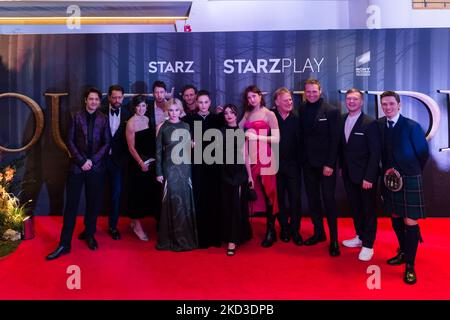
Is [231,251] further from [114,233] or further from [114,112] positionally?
[114,112]

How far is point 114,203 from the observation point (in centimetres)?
419

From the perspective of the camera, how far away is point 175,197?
12.2 feet

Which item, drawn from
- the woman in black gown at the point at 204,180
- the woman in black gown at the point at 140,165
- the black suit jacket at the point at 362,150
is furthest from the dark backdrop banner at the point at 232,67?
the black suit jacket at the point at 362,150

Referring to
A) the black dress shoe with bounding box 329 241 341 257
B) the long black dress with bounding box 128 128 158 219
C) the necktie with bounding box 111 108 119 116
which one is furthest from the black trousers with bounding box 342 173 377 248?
the necktie with bounding box 111 108 119 116

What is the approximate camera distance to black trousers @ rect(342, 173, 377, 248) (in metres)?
3.53

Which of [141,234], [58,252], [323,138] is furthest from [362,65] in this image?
[58,252]

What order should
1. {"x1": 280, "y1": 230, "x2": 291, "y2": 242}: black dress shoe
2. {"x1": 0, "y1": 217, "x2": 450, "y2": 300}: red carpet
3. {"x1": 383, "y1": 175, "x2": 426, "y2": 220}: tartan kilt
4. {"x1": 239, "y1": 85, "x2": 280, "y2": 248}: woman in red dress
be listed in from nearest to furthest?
{"x1": 0, "y1": 217, "x2": 450, "y2": 300}: red carpet
{"x1": 383, "y1": 175, "x2": 426, "y2": 220}: tartan kilt
{"x1": 239, "y1": 85, "x2": 280, "y2": 248}: woman in red dress
{"x1": 280, "y1": 230, "x2": 291, "y2": 242}: black dress shoe

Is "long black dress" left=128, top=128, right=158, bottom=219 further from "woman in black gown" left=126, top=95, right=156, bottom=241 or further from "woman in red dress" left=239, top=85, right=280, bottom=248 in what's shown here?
"woman in red dress" left=239, top=85, right=280, bottom=248

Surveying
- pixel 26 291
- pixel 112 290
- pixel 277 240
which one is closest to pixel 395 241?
pixel 277 240

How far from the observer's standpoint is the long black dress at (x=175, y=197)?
3.68 metres

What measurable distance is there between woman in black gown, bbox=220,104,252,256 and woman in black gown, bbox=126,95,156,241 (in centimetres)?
88

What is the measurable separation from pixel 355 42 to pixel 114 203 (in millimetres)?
3406

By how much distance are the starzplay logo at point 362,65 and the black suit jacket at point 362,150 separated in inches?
60.3

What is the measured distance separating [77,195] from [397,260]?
2.87 metres
